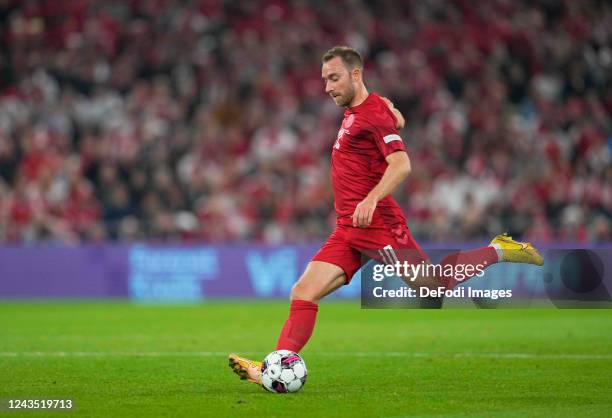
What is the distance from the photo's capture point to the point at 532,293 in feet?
26.8

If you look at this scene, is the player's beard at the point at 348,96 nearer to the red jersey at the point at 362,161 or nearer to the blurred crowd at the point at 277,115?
the red jersey at the point at 362,161

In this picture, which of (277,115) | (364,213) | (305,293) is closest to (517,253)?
(364,213)

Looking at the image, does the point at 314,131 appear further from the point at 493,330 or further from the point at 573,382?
the point at 573,382

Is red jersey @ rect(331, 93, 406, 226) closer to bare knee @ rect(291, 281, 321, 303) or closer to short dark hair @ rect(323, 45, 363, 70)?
short dark hair @ rect(323, 45, 363, 70)

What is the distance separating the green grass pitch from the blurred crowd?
3699 millimetres

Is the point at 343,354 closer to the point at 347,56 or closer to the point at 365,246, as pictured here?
the point at 365,246

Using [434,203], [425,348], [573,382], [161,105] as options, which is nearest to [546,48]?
[434,203]

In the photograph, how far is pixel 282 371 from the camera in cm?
817

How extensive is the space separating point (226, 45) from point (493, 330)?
1233 cm

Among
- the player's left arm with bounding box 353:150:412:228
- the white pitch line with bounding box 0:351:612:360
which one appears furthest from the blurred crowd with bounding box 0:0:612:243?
the player's left arm with bounding box 353:150:412:228

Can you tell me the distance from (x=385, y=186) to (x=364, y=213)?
10.4 inches

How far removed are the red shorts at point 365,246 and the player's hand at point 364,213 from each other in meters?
0.45

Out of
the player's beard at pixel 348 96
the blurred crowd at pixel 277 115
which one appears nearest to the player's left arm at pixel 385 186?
the player's beard at pixel 348 96

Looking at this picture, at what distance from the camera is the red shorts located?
8.32m
